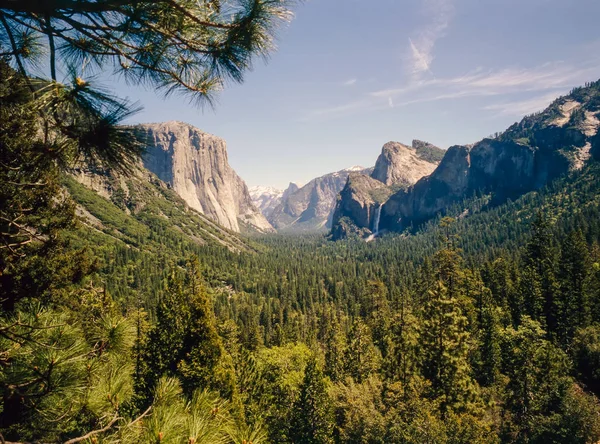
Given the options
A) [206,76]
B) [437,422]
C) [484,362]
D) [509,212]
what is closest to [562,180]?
[509,212]

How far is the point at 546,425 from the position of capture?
1961 cm

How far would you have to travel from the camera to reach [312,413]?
63.2 ft

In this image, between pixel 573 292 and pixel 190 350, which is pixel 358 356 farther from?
pixel 573 292

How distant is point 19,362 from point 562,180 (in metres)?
216

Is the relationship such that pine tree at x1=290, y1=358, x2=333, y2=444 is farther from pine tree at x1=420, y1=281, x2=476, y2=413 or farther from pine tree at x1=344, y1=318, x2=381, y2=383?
pine tree at x1=344, y1=318, x2=381, y2=383

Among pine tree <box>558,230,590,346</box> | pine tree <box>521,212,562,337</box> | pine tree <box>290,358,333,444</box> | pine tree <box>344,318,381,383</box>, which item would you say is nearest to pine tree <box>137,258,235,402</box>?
pine tree <box>290,358,333,444</box>

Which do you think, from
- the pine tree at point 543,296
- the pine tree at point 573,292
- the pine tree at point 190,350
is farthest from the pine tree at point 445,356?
the pine tree at point 573,292

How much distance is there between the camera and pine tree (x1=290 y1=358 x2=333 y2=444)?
19.1 meters

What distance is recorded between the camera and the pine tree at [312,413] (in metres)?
19.1

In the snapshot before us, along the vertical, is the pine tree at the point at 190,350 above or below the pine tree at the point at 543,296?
above

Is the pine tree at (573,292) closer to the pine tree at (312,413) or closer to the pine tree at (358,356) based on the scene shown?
the pine tree at (358,356)

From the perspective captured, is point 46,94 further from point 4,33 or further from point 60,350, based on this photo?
point 60,350

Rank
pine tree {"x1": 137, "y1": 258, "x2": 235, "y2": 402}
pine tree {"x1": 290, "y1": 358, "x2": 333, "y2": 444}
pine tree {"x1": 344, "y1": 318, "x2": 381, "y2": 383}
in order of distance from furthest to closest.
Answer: pine tree {"x1": 344, "y1": 318, "x2": 381, "y2": 383} → pine tree {"x1": 290, "y1": 358, "x2": 333, "y2": 444} → pine tree {"x1": 137, "y1": 258, "x2": 235, "y2": 402}

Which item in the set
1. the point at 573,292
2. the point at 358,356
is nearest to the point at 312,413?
the point at 358,356
